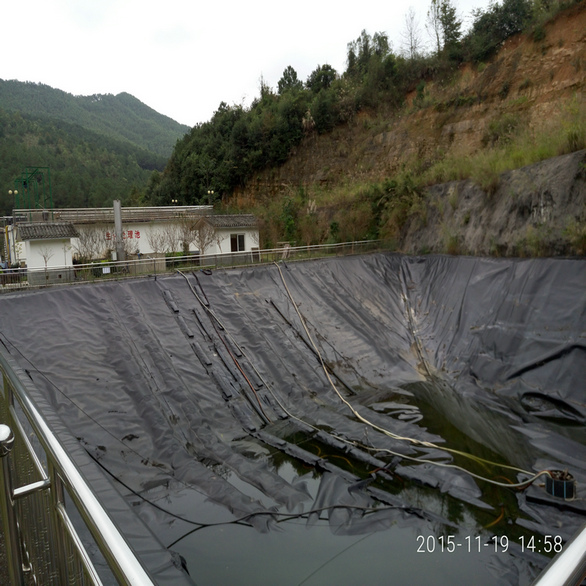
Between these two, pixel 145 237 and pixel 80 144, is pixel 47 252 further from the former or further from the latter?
pixel 80 144

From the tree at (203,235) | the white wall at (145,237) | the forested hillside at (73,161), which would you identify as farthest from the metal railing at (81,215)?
the forested hillside at (73,161)

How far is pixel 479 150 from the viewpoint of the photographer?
15.3 metres

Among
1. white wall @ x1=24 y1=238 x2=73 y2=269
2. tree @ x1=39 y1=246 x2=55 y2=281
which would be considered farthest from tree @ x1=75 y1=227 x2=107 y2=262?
tree @ x1=39 y1=246 x2=55 y2=281

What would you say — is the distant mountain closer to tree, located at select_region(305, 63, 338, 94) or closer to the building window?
tree, located at select_region(305, 63, 338, 94)

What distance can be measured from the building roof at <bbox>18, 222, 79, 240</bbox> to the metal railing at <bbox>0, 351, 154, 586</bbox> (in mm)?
14193

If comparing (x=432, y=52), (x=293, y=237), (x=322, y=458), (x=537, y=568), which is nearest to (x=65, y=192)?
(x=293, y=237)

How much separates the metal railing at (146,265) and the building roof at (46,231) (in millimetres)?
5548

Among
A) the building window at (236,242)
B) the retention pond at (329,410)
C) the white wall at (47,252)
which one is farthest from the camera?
the building window at (236,242)

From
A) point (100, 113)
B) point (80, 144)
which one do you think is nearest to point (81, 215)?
point (80, 144)

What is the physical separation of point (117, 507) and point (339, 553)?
2.35 m

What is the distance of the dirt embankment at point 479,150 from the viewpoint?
9930mm

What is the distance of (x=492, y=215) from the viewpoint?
449 inches

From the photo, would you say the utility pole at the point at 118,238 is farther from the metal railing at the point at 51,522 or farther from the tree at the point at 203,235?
the metal railing at the point at 51,522

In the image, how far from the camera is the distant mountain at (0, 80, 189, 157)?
81.2m
